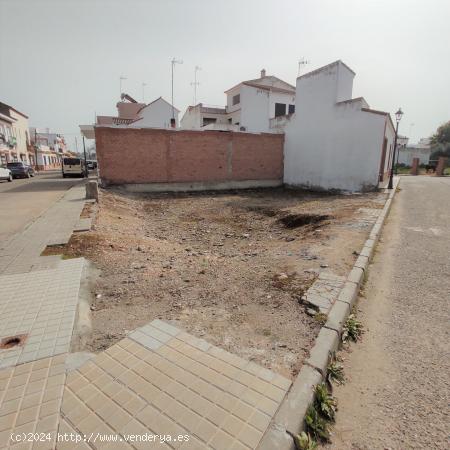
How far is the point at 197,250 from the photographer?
20.4 feet

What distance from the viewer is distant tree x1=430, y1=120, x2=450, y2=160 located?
39.8 meters

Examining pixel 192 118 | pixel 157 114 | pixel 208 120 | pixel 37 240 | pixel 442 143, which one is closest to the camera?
pixel 37 240

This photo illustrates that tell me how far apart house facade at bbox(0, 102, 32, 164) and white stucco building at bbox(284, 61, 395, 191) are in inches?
1292

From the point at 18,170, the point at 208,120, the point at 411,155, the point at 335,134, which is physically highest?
the point at 208,120

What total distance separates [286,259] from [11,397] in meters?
4.08

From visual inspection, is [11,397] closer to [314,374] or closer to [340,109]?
[314,374]

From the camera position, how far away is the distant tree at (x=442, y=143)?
130 ft

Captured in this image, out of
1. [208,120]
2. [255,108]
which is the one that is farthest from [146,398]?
[208,120]

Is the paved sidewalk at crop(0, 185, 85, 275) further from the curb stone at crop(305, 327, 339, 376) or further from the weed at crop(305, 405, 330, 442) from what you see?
the weed at crop(305, 405, 330, 442)

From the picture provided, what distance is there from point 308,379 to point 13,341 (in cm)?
276

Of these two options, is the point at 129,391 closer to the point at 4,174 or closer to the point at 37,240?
the point at 37,240

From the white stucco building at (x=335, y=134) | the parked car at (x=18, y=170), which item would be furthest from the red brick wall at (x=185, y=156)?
the parked car at (x=18, y=170)

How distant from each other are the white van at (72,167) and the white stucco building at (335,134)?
18.8m

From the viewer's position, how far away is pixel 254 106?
26.4m
